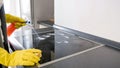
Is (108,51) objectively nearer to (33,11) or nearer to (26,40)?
(26,40)

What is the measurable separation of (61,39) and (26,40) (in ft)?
1.08

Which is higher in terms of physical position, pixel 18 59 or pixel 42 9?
pixel 42 9

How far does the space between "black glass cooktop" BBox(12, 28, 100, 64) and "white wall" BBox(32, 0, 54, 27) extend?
0.77m

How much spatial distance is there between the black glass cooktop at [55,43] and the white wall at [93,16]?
0.11m

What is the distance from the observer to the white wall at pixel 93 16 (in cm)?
120

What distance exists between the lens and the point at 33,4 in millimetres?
2387

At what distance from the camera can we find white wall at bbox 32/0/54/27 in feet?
7.88

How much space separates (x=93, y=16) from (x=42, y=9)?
1280 mm

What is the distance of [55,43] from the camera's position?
1.35m

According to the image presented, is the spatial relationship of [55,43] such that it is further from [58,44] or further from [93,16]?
[93,16]

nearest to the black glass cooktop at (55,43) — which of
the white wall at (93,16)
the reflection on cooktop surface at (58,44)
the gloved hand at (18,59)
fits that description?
the reflection on cooktop surface at (58,44)

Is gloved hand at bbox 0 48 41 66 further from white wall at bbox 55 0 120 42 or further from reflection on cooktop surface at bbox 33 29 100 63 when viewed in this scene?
white wall at bbox 55 0 120 42

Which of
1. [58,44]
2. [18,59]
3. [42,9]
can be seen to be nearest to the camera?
[18,59]

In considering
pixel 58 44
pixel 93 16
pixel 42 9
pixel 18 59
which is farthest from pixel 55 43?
pixel 42 9
